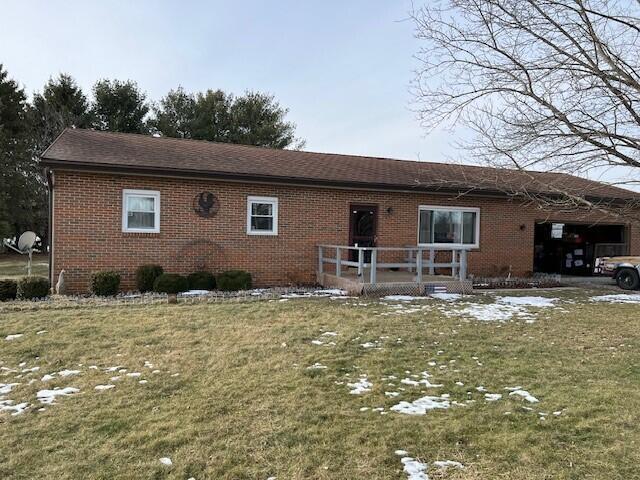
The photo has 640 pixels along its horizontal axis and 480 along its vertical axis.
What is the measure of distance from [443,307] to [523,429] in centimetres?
580

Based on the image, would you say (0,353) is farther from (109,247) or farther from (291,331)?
(109,247)

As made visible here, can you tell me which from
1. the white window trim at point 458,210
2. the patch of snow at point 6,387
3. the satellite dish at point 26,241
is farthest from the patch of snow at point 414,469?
the satellite dish at point 26,241

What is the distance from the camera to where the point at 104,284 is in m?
10.4

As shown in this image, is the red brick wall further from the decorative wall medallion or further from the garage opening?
the garage opening

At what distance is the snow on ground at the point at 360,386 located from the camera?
4643 millimetres

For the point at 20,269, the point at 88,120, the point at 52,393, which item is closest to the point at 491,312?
the point at 52,393

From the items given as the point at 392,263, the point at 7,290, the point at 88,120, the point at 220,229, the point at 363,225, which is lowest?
the point at 7,290

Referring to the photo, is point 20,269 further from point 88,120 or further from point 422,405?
point 422,405

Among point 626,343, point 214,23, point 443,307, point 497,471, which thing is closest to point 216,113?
point 214,23

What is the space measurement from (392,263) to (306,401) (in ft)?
31.1

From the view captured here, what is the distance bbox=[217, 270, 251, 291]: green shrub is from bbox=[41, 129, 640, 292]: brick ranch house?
84cm

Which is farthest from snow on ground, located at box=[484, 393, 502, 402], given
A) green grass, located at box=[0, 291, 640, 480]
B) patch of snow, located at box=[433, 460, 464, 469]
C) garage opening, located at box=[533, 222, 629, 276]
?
garage opening, located at box=[533, 222, 629, 276]

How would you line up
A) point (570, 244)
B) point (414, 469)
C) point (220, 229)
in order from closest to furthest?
point (414, 469)
point (220, 229)
point (570, 244)

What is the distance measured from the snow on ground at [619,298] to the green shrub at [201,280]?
349 inches
